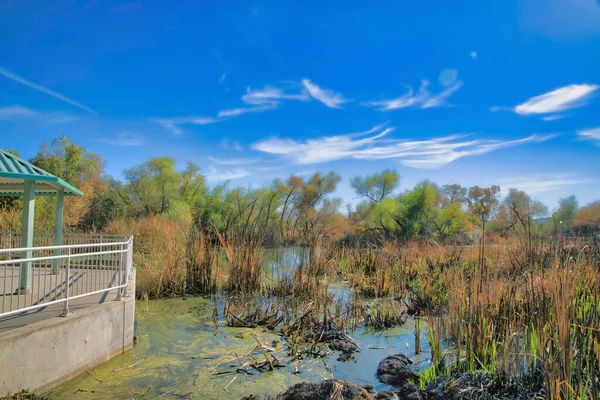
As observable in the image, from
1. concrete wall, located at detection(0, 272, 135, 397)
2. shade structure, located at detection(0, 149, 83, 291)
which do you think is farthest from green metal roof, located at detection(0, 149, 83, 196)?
concrete wall, located at detection(0, 272, 135, 397)

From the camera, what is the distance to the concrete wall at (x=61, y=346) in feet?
15.4

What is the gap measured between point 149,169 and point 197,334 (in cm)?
3291

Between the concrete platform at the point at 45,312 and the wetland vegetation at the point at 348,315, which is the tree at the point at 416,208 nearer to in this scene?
the wetland vegetation at the point at 348,315

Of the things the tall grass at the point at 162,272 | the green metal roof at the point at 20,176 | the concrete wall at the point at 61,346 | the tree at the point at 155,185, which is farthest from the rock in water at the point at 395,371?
the tree at the point at 155,185

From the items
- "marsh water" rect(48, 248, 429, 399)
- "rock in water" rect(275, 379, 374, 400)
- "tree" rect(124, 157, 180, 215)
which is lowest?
"marsh water" rect(48, 248, 429, 399)

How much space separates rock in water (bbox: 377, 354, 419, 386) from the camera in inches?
217

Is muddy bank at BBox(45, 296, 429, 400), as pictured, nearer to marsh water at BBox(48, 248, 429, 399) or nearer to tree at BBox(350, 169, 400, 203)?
marsh water at BBox(48, 248, 429, 399)

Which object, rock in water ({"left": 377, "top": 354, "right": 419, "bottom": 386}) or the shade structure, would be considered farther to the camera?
the shade structure

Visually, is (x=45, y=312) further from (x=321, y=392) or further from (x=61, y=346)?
(x=321, y=392)

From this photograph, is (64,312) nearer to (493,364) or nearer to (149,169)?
(493,364)

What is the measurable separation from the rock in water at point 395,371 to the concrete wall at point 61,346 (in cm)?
422

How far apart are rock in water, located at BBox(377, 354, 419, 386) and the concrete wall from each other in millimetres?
4220

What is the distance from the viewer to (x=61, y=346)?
535 centimetres

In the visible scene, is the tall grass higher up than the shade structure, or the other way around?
the shade structure
